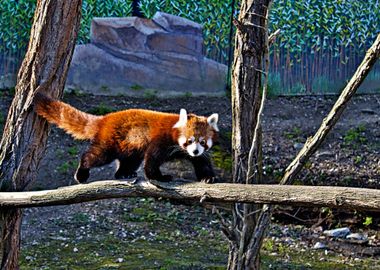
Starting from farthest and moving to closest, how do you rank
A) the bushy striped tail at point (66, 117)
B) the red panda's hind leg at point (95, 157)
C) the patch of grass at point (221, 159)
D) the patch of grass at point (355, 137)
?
the patch of grass at point (355, 137)
the patch of grass at point (221, 159)
the red panda's hind leg at point (95, 157)
the bushy striped tail at point (66, 117)

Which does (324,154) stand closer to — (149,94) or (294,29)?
(294,29)

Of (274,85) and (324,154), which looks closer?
(324,154)

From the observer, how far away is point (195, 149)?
3.92m

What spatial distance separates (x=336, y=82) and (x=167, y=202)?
2630mm

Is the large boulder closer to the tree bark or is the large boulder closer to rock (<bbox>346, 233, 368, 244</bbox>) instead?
rock (<bbox>346, 233, 368, 244</bbox>)

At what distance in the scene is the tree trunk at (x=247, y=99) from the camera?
371cm

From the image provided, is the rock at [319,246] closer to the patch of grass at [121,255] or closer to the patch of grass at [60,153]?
the patch of grass at [121,255]

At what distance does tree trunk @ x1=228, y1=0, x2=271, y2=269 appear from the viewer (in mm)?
3715

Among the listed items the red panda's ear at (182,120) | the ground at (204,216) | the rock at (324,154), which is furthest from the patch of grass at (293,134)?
the red panda's ear at (182,120)

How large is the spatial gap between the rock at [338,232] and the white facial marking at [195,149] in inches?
96.2

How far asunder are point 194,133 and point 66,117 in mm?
633

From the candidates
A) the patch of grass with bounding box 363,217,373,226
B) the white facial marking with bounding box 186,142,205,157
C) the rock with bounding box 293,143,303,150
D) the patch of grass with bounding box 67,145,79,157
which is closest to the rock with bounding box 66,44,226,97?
the patch of grass with bounding box 67,145,79,157

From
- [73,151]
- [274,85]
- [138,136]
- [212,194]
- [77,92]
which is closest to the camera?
[212,194]

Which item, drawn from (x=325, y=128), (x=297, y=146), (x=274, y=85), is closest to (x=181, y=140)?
(x=325, y=128)
